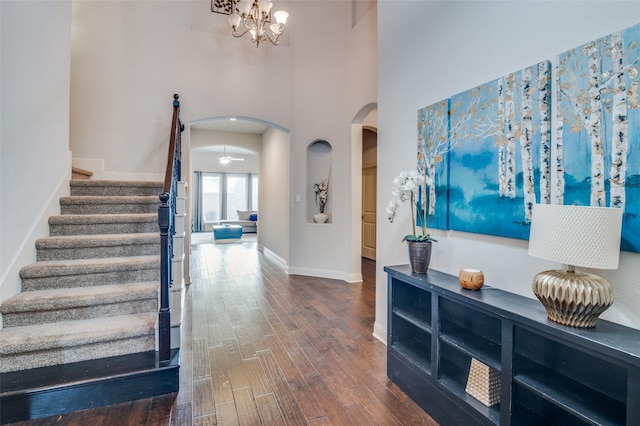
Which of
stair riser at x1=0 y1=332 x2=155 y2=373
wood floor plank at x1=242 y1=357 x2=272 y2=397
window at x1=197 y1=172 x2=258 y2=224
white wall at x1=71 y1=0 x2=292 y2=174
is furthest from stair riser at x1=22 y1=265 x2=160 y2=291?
window at x1=197 y1=172 x2=258 y2=224

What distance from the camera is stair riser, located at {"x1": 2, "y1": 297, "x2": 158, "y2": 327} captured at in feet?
7.47

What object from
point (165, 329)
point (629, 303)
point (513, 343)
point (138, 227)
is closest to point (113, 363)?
point (165, 329)

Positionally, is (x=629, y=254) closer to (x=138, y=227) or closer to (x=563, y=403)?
(x=563, y=403)

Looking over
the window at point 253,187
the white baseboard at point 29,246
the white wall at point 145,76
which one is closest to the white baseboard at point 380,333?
the white baseboard at point 29,246

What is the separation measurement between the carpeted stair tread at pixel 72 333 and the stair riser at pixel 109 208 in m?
1.38

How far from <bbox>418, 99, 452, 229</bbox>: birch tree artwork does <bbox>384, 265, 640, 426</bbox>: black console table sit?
46 centimetres

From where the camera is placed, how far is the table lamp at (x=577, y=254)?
1.19 metres

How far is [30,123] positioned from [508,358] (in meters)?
3.74

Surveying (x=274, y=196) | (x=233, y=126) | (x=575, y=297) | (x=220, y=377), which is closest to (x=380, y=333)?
(x=220, y=377)

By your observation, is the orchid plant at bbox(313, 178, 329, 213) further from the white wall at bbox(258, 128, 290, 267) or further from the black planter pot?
the black planter pot

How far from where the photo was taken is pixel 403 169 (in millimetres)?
2734

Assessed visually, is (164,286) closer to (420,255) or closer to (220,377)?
(220,377)

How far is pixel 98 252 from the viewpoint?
2.90 meters

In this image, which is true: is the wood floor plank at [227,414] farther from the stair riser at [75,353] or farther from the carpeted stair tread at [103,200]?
the carpeted stair tread at [103,200]
